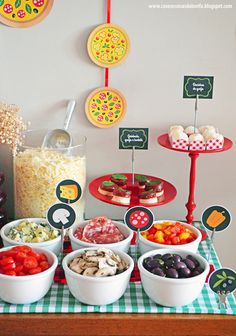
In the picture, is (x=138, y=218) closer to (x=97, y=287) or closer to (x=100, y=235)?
(x=100, y=235)

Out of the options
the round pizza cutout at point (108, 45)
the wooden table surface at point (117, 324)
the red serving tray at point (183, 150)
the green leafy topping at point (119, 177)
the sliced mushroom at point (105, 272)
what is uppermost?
the round pizza cutout at point (108, 45)

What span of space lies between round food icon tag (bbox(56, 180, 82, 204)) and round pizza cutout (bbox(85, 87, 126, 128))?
368mm

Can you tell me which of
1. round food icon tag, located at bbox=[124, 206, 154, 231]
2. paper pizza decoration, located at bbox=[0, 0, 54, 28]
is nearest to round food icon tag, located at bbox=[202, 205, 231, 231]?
round food icon tag, located at bbox=[124, 206, 154, 231]

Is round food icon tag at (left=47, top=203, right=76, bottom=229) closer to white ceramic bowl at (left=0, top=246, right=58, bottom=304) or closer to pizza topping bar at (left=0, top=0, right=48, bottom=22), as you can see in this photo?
white ceramic bowl at (left=0, top=246, right=58, bottom=304)

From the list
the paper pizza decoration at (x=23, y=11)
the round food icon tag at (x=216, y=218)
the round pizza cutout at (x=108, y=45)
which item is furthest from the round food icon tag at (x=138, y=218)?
the paper pizza decoration at (x=23, y=11)

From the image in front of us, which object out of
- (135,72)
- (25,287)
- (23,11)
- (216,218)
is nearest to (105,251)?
(25,287)

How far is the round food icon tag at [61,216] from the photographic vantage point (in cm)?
178

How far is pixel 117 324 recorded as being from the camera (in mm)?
1578

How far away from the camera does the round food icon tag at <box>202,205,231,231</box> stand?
1.76m

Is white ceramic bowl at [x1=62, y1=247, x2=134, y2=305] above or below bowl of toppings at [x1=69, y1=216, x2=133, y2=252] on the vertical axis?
below

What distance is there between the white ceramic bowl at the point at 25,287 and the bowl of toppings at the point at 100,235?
0.69 feet

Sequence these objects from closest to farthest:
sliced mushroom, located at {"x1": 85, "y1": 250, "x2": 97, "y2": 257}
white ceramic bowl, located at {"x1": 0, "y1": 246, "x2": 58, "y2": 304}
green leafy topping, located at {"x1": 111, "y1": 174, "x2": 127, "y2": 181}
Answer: white ceramic bowl, located at {"x1": 0, "y1": 246, "x2": 58, "y2": 304}
sliced mushroom, located at {"x1": 85, "y1": 250, "x2": 97, "y2": 257}
green leafy topping, located at {"x1": 111, "y1": 174, "x2": 127, "y2": 181}

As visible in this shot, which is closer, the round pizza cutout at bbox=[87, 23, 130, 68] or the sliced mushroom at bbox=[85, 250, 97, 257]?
the sliced mushroom at bbox=[85, 250, 97, 257]

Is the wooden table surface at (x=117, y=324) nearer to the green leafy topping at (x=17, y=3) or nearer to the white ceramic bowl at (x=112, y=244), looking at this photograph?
the white ceramic bowl at (x=112, y=244)
